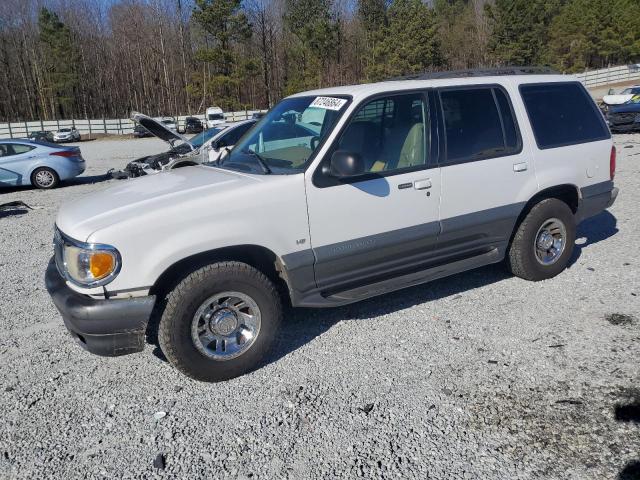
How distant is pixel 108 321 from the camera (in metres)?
3.36

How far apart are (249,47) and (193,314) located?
6353 cm

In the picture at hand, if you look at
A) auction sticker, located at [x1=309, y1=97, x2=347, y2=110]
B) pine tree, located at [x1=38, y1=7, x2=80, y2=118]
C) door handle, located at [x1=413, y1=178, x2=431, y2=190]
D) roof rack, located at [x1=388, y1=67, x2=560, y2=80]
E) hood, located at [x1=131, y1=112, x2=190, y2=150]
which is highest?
pine tree, located at [x1=38, y1=7, x2=80, y2=118]

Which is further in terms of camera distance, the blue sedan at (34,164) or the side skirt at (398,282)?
the blue sedan at (34,164)

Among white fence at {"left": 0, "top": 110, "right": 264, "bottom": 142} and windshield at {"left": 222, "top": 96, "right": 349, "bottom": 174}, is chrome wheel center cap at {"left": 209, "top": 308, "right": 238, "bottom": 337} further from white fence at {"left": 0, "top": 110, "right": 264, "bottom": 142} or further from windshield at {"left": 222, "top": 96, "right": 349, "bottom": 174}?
white fence at {"left": 0, "top": 110, "right": 264, "bottom": 142}

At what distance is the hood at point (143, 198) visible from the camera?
3.46 metres

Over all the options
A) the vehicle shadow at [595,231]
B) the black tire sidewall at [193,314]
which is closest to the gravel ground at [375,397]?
the black tire sidewall at [193,314]

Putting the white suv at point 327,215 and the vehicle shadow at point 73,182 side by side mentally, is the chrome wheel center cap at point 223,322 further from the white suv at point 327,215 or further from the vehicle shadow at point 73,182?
the vehicle shadow at point 73,182

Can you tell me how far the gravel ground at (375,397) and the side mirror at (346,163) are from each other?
1.40m

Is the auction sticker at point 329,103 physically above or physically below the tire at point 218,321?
above

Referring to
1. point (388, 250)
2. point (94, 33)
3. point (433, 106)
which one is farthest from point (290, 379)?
point (94, 33)

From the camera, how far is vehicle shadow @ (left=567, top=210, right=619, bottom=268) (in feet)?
20.9

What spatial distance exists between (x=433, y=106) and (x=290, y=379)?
2490mm

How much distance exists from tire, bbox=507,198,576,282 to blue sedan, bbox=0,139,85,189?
484 inches

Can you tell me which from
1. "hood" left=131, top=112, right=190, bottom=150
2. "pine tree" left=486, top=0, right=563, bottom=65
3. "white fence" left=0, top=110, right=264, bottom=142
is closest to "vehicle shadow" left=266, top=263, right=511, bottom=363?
"hood" left=131, top=112, right=190, bottom=150
